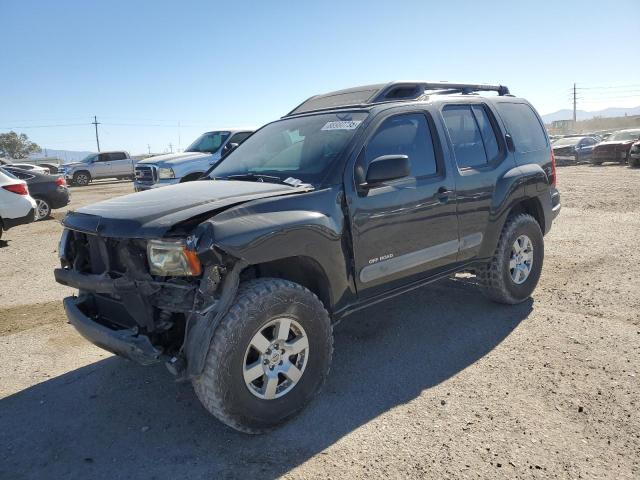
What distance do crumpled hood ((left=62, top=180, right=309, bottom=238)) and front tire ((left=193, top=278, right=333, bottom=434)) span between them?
0.56 meters

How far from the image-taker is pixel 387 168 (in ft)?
11.1

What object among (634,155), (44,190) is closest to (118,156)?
(44,190)

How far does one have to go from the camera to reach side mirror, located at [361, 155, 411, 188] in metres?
3.38

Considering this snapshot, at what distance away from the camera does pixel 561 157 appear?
83.7ft

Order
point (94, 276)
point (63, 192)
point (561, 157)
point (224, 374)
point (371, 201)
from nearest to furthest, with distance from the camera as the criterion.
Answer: point (224, 374)
point (94, 276)
point (371, 201)
point (63, 192)
point (561, 157)

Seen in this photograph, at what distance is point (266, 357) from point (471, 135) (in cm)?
285

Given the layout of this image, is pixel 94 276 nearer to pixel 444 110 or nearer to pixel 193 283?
pixel 193 283

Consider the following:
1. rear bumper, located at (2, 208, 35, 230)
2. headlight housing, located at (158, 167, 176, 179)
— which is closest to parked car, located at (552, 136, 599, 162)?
headlight housing, located at (158, 167, 176, 179)

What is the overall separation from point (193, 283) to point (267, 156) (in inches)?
63.7

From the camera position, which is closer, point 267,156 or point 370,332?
point 267,156

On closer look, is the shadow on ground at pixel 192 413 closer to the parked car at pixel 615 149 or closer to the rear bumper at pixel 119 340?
the rear bumper at pixel 119 340

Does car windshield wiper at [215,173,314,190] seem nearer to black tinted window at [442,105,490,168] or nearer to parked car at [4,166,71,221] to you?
black tinted window at [442,105,490,168]

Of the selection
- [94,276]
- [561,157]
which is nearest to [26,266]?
[94,276]

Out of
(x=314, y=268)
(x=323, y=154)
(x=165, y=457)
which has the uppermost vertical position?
(x=323, y=154)
